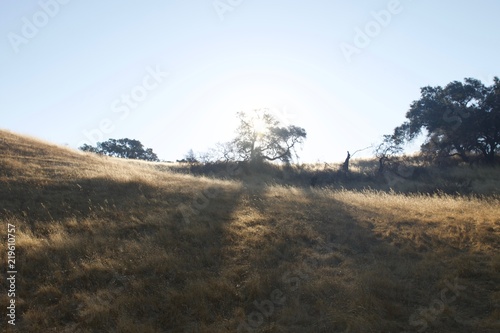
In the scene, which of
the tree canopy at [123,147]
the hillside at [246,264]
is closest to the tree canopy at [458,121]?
the hillside at [246,264]

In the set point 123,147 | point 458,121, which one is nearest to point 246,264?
point 458,121

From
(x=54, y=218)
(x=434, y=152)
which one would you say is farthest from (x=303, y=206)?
(x=434, y=152)

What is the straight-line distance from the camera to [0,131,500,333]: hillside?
18.7 feet

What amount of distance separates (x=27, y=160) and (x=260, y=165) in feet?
64.0

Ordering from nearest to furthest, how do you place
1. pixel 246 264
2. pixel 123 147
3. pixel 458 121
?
1. pixel 246 264
2. pixel 458 121
3. pixel 123 147

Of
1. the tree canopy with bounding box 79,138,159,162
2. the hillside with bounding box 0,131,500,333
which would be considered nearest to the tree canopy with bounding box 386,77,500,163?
the hillside with bounding box 0,131,500,333

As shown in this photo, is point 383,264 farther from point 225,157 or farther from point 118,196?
point 225,157

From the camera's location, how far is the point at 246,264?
7.48 m

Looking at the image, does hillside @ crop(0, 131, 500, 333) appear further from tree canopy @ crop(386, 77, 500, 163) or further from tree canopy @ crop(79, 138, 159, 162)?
tree canopy @ crop(79, 138, 159, 162)

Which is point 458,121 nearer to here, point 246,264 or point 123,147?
point 246,264

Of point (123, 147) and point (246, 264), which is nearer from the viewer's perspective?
point (246, 264)

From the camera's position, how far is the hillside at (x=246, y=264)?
5691 mm

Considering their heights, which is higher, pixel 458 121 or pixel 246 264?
pixel 458 121

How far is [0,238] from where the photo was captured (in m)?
8.25
